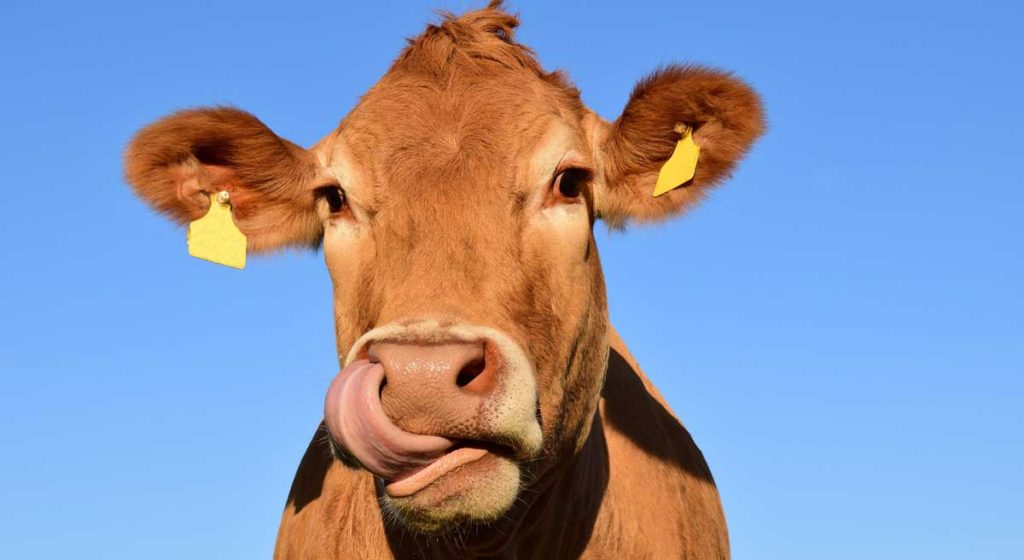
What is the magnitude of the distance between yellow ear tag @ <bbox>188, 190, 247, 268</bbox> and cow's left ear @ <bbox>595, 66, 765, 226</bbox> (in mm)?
1868

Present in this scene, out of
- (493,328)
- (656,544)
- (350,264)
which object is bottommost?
(656,544)

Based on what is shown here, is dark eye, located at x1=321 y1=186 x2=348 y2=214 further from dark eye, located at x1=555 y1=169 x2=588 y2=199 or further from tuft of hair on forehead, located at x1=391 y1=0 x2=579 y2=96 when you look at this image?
dark eye, located at x1=555 y1=169 x2=588 y2=199

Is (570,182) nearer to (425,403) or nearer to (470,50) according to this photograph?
(470,50)

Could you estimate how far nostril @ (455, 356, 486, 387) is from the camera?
3770mm

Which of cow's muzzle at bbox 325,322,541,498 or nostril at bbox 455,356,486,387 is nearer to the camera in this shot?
cow's muzzle at bbox 325,322,541,498

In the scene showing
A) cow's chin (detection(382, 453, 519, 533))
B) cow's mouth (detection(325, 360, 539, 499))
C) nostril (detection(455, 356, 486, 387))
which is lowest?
cow's chin (detection(382, 453, 519, 533))

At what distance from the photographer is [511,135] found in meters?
4.71

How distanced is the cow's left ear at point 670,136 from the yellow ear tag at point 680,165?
3 cm

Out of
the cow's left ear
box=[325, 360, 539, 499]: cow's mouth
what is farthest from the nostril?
the cow's left ear

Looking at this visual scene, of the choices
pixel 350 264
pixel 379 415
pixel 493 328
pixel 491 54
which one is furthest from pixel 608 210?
pixel 379 415

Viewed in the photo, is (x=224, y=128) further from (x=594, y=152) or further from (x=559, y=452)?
(x=559, y=452)

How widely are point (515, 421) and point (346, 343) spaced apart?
1356 mm

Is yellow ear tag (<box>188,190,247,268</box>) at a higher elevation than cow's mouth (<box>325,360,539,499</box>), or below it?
higher

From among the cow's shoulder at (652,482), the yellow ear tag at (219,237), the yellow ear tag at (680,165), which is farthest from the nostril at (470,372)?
the yellow ear tag at (219,237)
